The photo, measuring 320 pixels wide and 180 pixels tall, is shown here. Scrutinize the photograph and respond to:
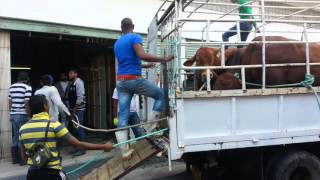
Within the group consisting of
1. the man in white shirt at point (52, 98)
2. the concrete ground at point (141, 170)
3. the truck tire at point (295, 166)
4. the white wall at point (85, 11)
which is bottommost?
the concrete ground at point (141, 170)

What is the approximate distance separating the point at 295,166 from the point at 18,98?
201 inches

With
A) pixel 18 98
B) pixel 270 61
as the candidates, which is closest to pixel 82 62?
pixel 18 98

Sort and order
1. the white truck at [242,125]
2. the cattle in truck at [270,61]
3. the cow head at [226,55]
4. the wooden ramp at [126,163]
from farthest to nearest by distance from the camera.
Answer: the cow head at [226,55]
the cattle in truck at [270,61]
the wooden ramp at [126,163]
the white truck at [242,125]

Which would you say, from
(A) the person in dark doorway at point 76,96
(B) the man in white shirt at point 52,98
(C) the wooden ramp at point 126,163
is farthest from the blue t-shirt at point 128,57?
(A) the person in dark doorway at point 76,96

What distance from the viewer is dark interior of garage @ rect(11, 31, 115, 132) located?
10680 mm

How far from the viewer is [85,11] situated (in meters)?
8.95

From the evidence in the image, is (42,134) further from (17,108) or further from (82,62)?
(82,62)

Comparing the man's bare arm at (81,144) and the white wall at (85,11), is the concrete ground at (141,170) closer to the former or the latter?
the man's bare arm at (81,144)

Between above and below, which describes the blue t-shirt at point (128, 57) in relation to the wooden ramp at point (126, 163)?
above

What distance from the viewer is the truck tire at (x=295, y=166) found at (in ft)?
16.4

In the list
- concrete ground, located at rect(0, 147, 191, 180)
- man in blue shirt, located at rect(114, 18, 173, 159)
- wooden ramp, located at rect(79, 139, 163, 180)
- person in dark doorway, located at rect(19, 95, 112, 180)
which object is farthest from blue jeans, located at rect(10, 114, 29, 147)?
person in dark doorway, located at rect(19, 95, 112, 180)

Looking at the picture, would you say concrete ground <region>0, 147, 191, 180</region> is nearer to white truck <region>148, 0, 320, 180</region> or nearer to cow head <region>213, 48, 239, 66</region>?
white truck <region>148, 0, 320, 180</region>

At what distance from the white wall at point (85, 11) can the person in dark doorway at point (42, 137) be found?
15.3ft

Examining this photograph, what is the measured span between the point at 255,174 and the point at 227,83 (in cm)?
122
